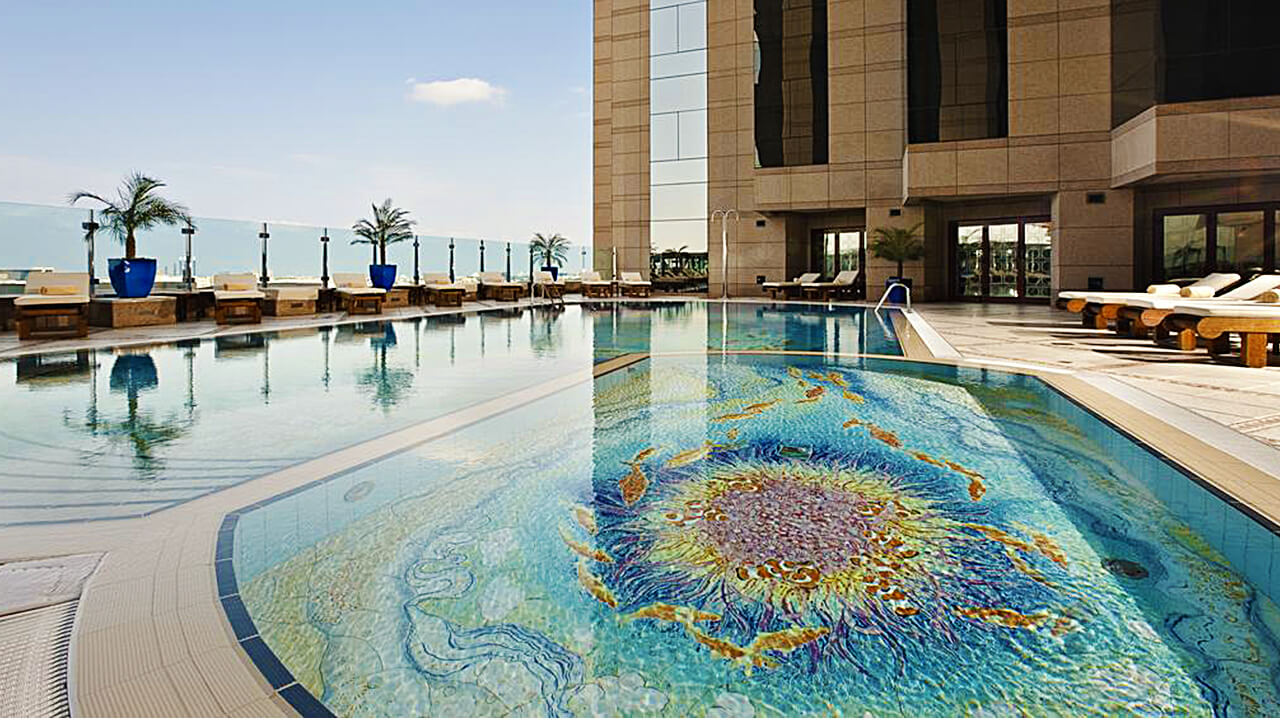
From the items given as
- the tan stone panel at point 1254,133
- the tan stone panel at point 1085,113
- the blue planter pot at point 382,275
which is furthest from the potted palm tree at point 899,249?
the blue planter pot at point 382,275

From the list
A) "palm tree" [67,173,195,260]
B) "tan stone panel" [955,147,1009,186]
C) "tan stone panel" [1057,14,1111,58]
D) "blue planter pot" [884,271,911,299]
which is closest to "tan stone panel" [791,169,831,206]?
"blue planter pot" [884,271,911,299]

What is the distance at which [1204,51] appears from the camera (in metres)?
14.5

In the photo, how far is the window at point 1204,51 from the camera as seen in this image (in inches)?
546

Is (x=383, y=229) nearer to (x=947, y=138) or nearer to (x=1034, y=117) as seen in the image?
(x=947, y=138)

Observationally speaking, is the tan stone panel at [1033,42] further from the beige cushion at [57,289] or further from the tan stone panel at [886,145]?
the beige cushion at [57,289]

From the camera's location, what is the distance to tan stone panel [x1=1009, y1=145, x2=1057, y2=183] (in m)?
18.1

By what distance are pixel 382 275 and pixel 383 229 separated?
3.89 m

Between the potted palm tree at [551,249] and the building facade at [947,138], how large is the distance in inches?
98.8

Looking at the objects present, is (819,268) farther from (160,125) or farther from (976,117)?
(160,125)

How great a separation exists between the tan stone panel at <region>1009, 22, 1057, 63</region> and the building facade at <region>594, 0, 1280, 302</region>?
0.04m

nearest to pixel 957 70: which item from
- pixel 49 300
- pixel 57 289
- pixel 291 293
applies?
pixel 291 293

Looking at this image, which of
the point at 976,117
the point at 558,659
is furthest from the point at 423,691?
the point at 976,117

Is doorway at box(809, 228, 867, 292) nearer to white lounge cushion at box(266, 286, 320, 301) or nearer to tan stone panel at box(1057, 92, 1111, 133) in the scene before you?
tan stone panel at box(1057, 92, 1111, 133)

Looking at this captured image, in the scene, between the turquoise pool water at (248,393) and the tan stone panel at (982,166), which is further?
the tan stone panel at (982,166)
